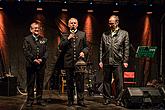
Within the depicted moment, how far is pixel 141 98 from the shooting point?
6.30 meters

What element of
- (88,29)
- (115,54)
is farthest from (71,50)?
(88,29)

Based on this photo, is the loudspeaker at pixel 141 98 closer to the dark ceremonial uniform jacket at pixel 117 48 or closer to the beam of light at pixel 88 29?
the dark ceremonial uniform jacket at pixel 117 48

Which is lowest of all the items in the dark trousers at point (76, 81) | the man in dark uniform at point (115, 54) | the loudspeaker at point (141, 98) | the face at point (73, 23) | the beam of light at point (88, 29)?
the loudspeaker at point (141, 98)

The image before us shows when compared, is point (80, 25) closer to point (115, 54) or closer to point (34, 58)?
point (115, 54)

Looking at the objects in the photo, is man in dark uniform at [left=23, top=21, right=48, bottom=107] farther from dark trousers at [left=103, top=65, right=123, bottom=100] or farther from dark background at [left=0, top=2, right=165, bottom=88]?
dark background at [left=0, top=2, right=165, bottom=88]

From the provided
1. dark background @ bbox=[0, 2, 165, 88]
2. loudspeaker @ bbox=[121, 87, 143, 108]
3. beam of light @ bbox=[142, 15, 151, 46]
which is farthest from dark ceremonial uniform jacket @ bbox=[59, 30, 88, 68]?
beam of light @ bbox=[142, 15, 151, 46]

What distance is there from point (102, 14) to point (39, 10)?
202 cm

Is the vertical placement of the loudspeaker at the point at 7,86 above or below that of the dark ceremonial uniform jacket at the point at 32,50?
below

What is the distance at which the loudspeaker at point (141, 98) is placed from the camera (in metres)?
6.29

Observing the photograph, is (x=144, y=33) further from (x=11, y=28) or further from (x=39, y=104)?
(x=39, y=104)

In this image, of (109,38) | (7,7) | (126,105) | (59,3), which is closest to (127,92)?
(126,105)

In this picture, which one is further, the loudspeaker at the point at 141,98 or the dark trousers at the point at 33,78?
the dark trousers at the point at 33,78

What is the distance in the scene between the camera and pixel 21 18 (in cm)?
1016

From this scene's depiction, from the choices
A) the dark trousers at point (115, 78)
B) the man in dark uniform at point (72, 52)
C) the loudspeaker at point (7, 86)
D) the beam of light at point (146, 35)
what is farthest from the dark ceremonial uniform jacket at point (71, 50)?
the beam of light at point (146, 35)
